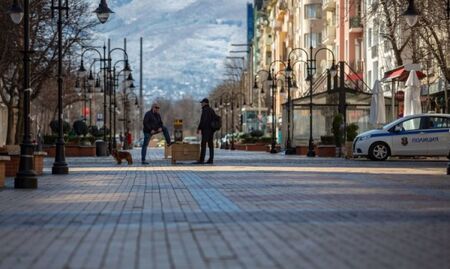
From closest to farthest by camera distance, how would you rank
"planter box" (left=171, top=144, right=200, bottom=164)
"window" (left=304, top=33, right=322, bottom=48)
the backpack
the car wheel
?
the backpack → "planter box" (left=171, top=144, right=200, bottom=164) → the car wheel → "window" (left=304, top=33, right=322, bottom=48)

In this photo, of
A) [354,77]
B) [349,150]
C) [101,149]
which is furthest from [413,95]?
[354,77]

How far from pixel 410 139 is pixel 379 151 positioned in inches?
49.9

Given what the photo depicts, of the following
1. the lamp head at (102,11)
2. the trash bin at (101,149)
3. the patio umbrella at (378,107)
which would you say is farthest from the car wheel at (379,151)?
the trash bin at (101,149)

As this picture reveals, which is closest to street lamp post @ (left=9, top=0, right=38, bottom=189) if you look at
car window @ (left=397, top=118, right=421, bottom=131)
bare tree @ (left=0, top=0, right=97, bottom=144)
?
car window @ (left=397, top=118, right=421, bottom=131)

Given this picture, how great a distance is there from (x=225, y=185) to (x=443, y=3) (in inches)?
892

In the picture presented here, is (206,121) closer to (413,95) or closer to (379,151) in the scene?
(379,151)

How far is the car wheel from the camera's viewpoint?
114 ft

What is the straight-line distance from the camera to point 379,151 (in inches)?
1377

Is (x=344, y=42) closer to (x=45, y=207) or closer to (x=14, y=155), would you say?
(x=14, y=155)

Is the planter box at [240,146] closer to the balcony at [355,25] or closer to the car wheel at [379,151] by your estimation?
the balcony at [355,25]

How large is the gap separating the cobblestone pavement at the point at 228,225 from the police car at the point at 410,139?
14.6m

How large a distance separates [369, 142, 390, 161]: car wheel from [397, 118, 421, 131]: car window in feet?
3.04

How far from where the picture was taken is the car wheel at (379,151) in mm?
34875

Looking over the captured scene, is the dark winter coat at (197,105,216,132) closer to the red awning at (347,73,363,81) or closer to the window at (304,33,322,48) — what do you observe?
the red awning at (347,73,363,81)
